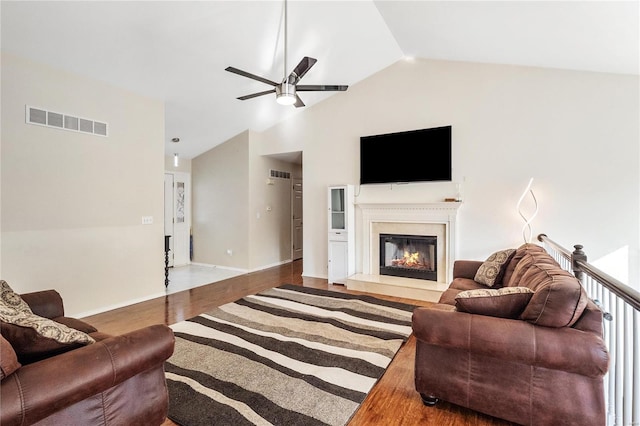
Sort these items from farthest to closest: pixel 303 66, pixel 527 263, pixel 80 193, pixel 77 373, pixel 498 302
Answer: pixel 80 193, pixel 303 66, pixel 527 263, pixel 498 302, pixel 77 373

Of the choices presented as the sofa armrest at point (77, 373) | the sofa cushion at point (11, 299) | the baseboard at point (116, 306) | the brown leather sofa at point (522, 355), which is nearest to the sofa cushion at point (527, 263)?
the brown leather sofa at point (522, 355)

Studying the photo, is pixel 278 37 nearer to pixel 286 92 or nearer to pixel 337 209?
pixel 286 92

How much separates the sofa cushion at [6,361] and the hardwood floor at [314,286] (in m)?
0.99

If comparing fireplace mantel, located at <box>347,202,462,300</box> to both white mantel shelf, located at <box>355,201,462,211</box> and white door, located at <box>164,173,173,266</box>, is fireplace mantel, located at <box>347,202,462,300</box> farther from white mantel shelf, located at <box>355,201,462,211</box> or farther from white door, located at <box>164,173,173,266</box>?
white door, located at <box>164,173,173,266</box>

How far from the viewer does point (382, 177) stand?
4.82m

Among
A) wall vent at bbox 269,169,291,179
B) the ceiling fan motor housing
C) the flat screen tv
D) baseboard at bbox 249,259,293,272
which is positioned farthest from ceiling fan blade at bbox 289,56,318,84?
baseboard at bbox 249,259,293,272

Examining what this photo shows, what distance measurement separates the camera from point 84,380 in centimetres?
129

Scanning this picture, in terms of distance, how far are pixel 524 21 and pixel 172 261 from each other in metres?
6.81

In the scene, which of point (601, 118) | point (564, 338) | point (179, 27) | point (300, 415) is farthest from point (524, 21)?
point (300, 415)

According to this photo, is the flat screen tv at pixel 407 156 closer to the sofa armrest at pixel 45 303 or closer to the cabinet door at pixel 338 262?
the cabinet door at pixel 338 262

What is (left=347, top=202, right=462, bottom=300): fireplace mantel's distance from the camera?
4.35m

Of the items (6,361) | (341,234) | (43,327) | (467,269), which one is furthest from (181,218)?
(6,361)

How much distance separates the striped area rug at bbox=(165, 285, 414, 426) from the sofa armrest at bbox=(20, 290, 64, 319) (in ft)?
2.99

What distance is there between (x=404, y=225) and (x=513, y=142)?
71.9 inches
